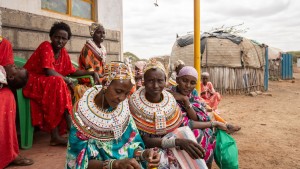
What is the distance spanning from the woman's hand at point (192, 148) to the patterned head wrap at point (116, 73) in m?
0.66

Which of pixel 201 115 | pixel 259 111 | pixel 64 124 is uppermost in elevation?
pixel 201 115

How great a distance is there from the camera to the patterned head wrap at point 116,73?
1.90 metres

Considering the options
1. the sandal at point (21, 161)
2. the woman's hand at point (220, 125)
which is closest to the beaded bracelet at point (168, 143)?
the woman's hand at point (220, 125)

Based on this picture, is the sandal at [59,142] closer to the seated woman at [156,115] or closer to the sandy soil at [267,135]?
the seated woman at [156,115]

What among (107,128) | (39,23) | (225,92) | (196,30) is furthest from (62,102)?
(225,92)

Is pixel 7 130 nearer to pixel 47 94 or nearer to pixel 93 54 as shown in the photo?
pixel 47 94

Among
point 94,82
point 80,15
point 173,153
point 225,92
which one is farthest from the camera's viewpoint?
point 225,92

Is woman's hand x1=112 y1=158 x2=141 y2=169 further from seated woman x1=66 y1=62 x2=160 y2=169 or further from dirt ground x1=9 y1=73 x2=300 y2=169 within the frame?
dirt ground x1=9 y1=73 x2=300 y2=169

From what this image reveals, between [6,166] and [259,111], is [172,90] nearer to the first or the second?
[6,166]

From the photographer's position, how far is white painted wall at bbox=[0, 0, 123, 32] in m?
4.31

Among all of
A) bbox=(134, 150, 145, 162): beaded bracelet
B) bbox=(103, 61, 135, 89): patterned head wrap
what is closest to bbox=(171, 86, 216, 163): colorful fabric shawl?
bbox=(134, 150, 145, 162): beaded bracelet

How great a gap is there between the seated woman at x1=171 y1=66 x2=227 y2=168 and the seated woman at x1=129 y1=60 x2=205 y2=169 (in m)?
0.37

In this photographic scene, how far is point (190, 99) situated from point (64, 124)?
67.3 inches

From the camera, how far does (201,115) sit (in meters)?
2.94
